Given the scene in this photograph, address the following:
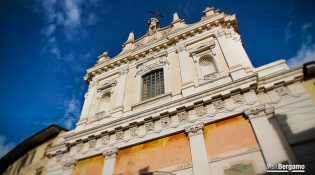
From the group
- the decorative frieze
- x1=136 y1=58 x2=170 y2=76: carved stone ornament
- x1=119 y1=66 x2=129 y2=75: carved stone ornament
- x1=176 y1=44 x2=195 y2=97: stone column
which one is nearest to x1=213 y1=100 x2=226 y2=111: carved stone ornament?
x1=176 y1=44 x2=195 y2=97: stone column

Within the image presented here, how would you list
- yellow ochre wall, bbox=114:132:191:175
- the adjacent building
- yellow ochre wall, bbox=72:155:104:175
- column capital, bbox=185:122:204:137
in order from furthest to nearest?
the adjacent building
yellow ochre wall, bbox=72:155:104:175
column capital, bbox=185:122:204:137
yellow ochre wall, bbox=114:132:191:175

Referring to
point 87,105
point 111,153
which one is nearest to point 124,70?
point 87,105

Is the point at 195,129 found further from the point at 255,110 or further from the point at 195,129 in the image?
the point at 255,110

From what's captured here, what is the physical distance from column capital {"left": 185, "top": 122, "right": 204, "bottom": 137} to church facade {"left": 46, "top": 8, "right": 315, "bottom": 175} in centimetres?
4

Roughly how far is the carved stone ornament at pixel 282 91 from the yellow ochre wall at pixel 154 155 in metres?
4.05

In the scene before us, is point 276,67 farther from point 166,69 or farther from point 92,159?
point 92,159

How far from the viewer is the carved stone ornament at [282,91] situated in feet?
27.7

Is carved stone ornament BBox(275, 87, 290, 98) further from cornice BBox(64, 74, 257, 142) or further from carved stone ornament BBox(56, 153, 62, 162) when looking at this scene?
carved stone ornament BBox(56, 153, 62, 162)

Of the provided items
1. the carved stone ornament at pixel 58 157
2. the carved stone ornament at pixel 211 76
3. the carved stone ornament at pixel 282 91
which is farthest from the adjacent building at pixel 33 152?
the carved stone ornament at pixel 282 91

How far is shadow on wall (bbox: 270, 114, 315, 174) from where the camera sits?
6.61 metres

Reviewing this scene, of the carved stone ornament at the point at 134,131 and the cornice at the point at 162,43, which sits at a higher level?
the cornice at the point at 162,43

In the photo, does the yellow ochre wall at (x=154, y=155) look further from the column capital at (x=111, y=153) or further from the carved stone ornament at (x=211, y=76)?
the carved stone ornament at (x=211, y=76)

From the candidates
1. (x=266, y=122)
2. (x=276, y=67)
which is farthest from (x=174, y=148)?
(x=276, y=67)

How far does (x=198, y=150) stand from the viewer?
823 cm
